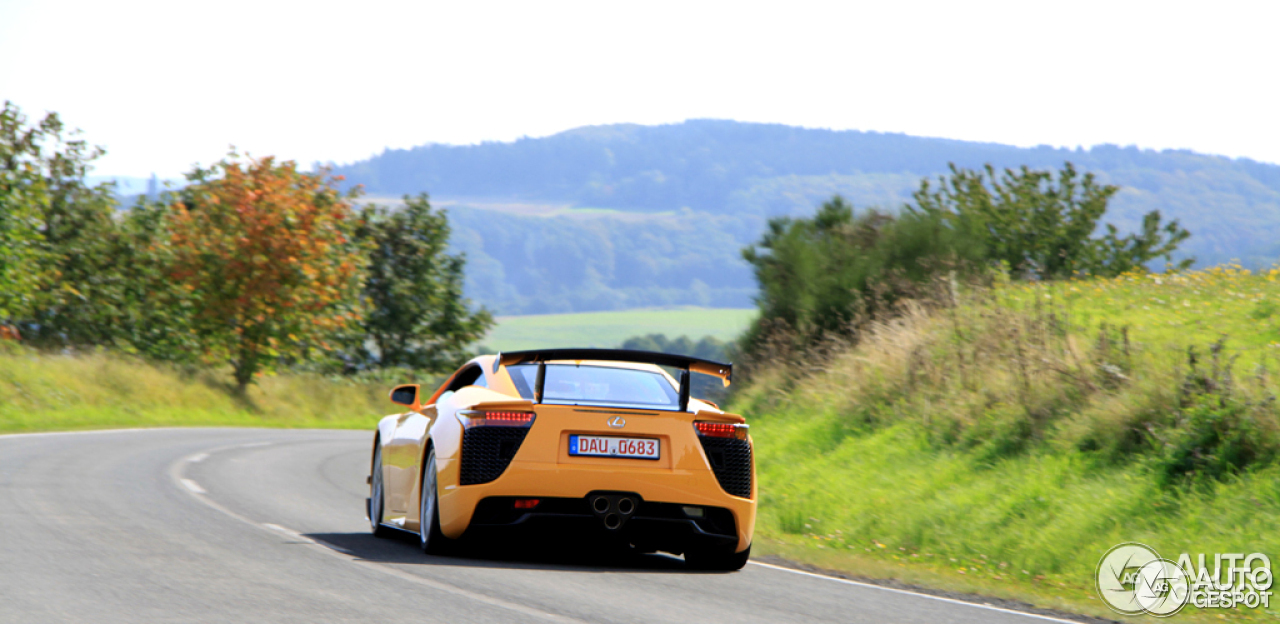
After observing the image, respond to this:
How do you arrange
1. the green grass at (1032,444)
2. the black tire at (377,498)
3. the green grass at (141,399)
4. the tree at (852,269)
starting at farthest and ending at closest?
the green grass at (141,399), the tree at (852,269), the green grass at (1032,444), the black tire at (377,498)

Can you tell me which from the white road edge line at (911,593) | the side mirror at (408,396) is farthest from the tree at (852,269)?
the side mirror at (408,396)

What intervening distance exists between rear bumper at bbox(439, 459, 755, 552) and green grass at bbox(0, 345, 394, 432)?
57.6ft

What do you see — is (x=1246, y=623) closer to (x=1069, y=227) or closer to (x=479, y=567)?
(x=479, y=567)

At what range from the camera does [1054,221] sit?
33844mm

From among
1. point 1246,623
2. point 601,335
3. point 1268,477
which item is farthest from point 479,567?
point 601,335

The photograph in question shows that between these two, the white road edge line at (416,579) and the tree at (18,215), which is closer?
the white road edge line at (416,579)

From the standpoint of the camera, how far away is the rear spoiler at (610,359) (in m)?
7.58

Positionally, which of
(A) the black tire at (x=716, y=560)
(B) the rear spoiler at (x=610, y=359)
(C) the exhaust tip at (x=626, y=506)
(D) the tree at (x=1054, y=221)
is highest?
(D) the tree at (x=1054, y=221)

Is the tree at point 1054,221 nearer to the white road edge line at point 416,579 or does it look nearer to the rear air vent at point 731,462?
the white road edge line at point 416,579

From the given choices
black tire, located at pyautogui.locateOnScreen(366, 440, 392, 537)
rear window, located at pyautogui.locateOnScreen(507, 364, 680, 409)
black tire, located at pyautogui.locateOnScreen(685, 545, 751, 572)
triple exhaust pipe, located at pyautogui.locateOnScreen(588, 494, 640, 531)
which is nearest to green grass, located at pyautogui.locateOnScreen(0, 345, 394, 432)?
black tire, located at pyautogui.locateOnScreen(366, 440, 392, 537)

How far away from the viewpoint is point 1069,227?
1328 inches

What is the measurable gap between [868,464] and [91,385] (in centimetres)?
2095

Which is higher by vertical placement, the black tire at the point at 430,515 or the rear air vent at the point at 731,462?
the rear air vent at the point at 731,462

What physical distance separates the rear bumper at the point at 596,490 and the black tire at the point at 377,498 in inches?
72.2
